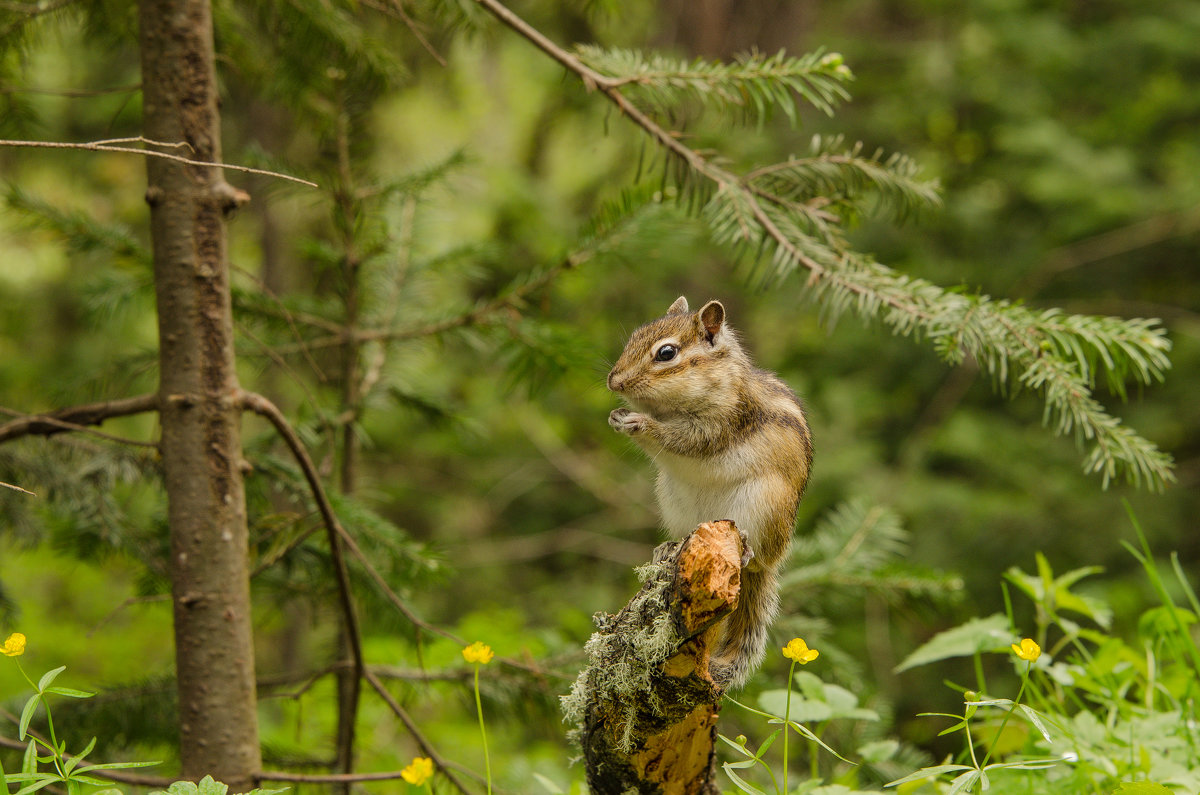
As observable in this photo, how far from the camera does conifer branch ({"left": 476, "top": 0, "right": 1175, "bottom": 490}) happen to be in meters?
1.76

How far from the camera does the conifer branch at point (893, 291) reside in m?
1.76

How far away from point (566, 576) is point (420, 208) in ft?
14.5

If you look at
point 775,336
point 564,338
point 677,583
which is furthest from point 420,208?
point 775,336

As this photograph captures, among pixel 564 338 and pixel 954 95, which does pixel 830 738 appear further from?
pixel 954 95

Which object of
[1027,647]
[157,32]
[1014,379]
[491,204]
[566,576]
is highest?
[491,204]

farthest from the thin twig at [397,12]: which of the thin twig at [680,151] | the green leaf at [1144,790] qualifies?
the green leaf at [1144,790]

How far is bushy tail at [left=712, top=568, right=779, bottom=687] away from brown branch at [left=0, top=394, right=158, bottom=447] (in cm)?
130

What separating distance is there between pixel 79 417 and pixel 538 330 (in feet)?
3.60

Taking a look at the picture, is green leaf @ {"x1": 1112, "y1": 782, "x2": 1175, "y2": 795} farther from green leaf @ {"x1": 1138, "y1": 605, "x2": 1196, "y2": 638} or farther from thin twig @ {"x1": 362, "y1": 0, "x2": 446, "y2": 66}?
thin twig @ {"x1": 362, "y1": 0, "x2": 446, "y2": 66}

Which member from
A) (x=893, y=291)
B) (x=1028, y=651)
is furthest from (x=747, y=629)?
(x=893, y=291)

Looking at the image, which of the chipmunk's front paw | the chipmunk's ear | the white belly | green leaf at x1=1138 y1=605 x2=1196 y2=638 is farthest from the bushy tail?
green leaf at x1=1138 y1=605 x2=1196 y2=638

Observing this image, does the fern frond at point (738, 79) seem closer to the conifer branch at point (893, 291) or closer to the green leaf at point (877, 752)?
the conifer branch at point (893, 291)

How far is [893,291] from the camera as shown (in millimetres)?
1882

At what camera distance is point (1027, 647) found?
4.92 ft
